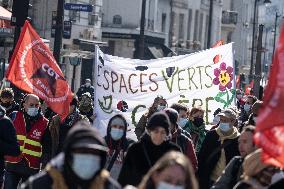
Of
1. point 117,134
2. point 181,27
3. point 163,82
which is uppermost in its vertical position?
point 181,27

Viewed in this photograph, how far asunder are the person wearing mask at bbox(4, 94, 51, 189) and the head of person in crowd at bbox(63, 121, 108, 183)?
6444 millimetres

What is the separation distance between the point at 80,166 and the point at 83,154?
8cm

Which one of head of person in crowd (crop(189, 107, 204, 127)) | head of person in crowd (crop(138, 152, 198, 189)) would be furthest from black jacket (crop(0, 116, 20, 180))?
head of person in crowd (crop(138, 152, 198, 189))

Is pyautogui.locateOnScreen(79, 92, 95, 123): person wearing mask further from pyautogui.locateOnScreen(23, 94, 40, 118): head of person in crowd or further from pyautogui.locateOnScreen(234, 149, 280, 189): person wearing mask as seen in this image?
pyautogui.locateOnScreen(234, 149, 280, 189): person wearing mask

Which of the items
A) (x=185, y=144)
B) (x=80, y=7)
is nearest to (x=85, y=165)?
(x=185, y=144)

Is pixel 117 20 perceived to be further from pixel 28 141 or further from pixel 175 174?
pixel 175 174

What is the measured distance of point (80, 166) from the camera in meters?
5.85

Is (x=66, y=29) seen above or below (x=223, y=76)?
above

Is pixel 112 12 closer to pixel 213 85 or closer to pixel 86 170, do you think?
pixel 213 85

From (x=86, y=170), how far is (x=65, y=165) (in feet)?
0.60

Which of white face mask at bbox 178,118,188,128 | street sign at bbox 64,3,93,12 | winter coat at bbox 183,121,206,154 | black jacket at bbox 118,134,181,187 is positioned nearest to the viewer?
black jacket at bbox 118,134,181,187

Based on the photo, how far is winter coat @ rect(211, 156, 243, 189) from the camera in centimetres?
810

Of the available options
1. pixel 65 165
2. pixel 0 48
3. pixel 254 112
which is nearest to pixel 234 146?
pixel 254 112

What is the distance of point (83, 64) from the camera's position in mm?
44875
